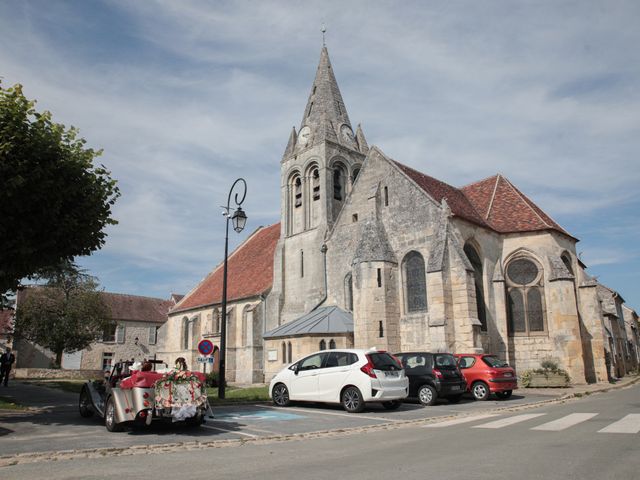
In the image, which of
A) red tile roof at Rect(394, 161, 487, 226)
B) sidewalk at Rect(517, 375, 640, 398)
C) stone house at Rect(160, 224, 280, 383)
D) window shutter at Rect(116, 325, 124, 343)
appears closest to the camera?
sidewalk at Rect(517, 375, 640, 398)

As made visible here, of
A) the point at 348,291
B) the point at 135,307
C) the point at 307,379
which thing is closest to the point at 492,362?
the point at 307,379

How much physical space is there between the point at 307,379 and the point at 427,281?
907cm

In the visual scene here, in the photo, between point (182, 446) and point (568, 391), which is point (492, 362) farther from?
point (182, 446)

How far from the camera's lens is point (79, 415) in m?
11.6

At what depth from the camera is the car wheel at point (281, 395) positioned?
44.2 feet

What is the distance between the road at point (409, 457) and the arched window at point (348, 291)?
615 inches

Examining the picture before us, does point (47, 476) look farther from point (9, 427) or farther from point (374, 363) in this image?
point (374, 363)

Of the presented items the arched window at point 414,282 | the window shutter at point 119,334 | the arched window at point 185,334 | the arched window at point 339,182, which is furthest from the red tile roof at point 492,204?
the window shutter at point 119,334

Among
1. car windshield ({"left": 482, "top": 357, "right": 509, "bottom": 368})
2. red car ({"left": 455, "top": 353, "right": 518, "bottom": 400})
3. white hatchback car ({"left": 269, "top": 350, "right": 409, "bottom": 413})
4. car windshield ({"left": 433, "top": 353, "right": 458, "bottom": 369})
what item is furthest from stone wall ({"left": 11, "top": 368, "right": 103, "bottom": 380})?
car windshield ({"left": 482, "top": 357, "right": 509, "bottom": 368})

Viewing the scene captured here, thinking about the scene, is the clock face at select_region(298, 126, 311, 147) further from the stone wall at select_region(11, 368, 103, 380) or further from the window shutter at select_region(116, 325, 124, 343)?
the window shutter at select_region(116, 325, 124, 343)

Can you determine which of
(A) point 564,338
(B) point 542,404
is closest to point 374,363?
(B) point 542,404

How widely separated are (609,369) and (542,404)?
43.5ft

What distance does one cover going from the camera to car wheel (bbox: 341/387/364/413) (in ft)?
39.3

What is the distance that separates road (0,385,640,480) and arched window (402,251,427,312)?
12441mm
